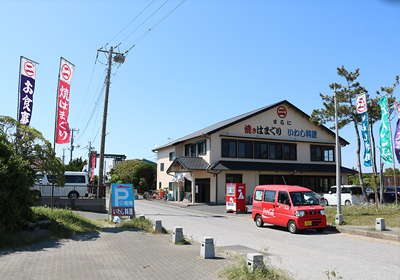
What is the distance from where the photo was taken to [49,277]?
605 centimetres

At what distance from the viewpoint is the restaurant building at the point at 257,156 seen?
30656 mm

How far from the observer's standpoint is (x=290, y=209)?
1355 centimetres

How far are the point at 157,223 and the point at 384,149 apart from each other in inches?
507

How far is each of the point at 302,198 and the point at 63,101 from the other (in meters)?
13.5

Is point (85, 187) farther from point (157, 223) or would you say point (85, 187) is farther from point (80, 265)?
point (80, 265)

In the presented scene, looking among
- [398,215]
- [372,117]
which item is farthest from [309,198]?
[372,117]

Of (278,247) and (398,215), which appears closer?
(278,247)

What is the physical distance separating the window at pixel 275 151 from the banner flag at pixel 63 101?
2156 cm

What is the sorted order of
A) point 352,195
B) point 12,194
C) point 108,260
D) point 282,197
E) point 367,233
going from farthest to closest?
1. point 352,195
2. point 282,197
3. point 367,233
4. point 12,194
5. point 108,260

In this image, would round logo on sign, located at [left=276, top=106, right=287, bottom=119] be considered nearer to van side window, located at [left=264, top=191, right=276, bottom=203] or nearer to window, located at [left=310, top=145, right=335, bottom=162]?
window, located at [left=310, top=145, right=335, bottom=162]

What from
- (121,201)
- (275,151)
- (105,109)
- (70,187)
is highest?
(105,109)

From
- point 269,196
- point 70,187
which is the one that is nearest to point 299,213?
point 269,196

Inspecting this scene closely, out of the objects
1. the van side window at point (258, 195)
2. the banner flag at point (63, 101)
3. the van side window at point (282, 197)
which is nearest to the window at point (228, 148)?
the van side window at point (258, 195)

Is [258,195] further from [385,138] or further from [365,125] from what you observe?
[385,138]
